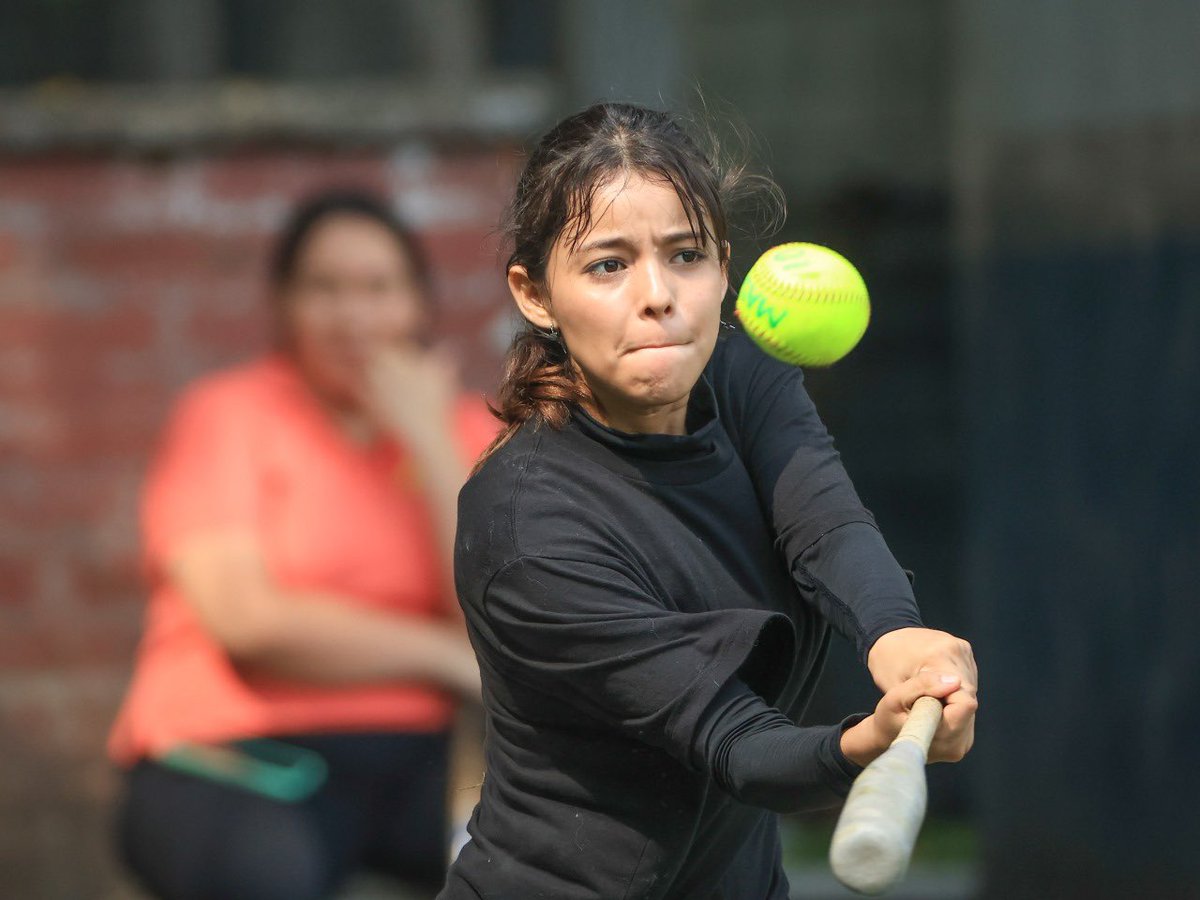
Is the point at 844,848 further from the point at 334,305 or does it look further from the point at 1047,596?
the point at 1047,596

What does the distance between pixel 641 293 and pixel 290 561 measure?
6.67 feet

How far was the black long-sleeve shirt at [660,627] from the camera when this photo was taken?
2127 mm

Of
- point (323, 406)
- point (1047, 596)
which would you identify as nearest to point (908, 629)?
point (323, 406)

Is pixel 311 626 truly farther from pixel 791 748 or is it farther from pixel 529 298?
pixel 791 748

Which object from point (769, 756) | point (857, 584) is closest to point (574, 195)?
point (857, 584)

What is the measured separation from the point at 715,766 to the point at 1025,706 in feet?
9.44

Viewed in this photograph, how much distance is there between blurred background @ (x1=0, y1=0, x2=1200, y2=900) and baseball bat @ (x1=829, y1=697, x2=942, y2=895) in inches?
114

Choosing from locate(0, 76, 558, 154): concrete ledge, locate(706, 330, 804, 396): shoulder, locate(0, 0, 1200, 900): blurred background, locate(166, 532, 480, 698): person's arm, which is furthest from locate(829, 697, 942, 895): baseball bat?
locate(0, 76, 558, 154): concrete ledge

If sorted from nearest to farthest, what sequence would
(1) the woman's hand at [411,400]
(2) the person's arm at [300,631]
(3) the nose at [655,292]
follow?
(3) the nose at [655,292] < (2) the person's arm at [300,631] < (1) the woman's hand at [411,400]

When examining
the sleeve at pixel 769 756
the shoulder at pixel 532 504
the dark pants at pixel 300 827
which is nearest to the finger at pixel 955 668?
the sleeve at pixel 769 756

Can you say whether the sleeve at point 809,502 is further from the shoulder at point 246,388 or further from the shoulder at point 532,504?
the shoulder at point 246,388

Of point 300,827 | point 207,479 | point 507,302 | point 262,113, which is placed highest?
point 262,113

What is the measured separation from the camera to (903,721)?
76.8 inches

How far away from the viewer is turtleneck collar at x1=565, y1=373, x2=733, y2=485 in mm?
2299
